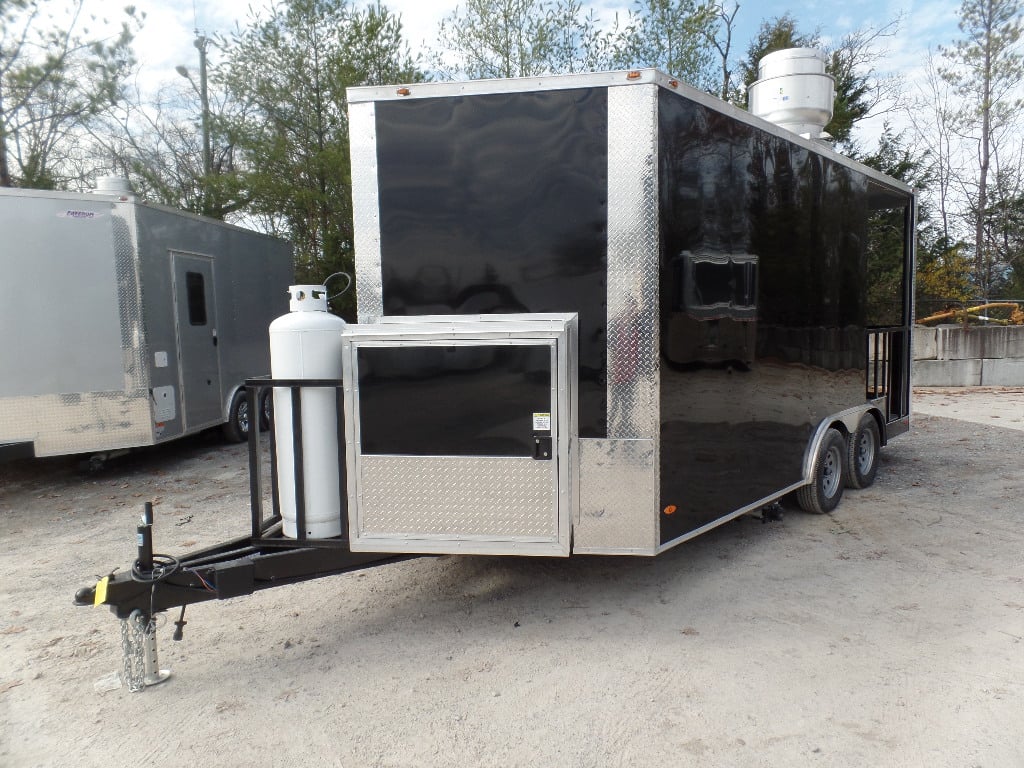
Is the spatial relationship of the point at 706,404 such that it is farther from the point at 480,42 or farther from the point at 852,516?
the point at 480,42

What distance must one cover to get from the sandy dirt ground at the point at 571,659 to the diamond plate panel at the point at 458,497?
62cm

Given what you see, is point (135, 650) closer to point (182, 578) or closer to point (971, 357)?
point (182, 578)

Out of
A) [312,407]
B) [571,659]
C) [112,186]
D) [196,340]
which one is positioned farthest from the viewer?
[196,340]

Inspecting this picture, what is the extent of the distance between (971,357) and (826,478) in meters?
11.1

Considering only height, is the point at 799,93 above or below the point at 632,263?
above

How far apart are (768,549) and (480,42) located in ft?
55.9

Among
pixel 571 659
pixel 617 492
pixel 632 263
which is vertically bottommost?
pixel 571 659

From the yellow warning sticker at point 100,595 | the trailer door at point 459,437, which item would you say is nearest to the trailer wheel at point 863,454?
the trailer door at point 459,437

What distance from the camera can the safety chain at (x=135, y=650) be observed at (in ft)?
10.3

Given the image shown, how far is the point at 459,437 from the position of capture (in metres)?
3.38

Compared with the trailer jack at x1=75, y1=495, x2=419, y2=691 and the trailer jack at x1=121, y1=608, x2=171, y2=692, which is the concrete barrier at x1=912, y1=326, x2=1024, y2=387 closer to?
the trailer jack at x1=75, y1=495, x2=419, y2=691

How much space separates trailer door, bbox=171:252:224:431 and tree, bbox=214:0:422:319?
650cm

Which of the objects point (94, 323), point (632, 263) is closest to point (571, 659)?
point (632, 263)

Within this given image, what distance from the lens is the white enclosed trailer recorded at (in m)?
6.19
